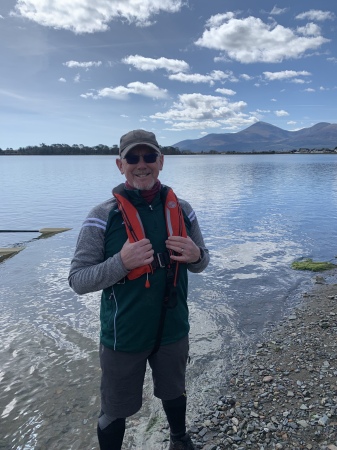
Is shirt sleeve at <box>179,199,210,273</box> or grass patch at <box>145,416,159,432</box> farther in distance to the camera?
grass patch at <box>145,416,159,432</box>

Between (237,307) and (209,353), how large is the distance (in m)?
3.12

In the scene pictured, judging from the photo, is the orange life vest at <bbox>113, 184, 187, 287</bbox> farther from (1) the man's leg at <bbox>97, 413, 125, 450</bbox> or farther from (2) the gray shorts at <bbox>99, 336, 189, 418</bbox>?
(1) the man's leg at <bbox>97, 413, 125, 450</bbox>

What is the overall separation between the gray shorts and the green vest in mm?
122

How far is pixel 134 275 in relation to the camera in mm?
3662

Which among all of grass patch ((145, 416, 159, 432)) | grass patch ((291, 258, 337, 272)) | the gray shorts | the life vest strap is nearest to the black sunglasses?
the life vest strap

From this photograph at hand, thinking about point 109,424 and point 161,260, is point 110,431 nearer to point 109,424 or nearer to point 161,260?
point 109,424

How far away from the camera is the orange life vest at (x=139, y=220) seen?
365 cm

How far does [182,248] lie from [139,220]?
57 cm

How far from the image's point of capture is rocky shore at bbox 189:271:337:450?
5066 millimetres

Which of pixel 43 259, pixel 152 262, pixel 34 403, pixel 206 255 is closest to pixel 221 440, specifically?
pixel 206 255

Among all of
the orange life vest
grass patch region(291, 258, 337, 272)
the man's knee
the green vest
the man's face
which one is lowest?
grass patch region(291, 258, 337, 272)

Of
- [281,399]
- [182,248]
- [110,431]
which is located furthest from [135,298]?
[281,399]

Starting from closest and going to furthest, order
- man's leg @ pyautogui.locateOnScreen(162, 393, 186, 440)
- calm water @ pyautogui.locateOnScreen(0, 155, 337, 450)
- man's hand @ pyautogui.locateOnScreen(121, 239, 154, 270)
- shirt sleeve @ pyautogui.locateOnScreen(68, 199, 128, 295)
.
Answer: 1. man's hand @ pyautogui.locateOnScreen(121, 239, 154, 270)
2. shirt sleeve @ pyautogui.locateOnScreen(68, 199, 128, 295)
3. man's leg @ pyautogui.locateOnScreen(162, 393, 186, 440)
4. calm water @ pyautogui.locateOnScreen(0, 155, 337, 450)

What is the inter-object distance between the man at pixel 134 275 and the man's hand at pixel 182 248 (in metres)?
0.01
